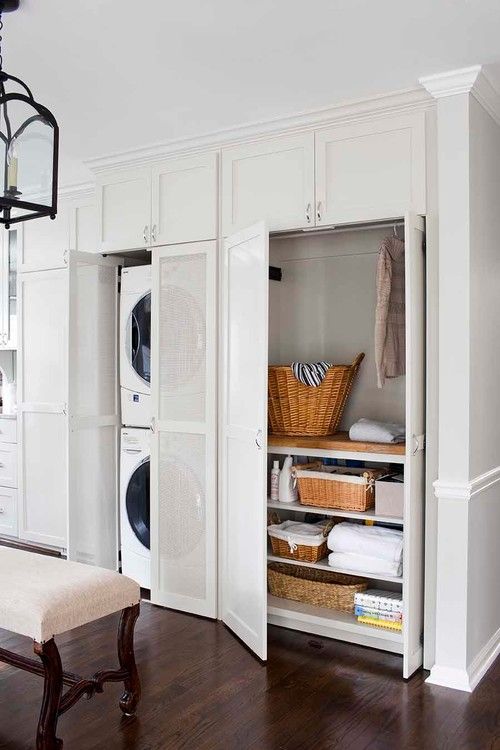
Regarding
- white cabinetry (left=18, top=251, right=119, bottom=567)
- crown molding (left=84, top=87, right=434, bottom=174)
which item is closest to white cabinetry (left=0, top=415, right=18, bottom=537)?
white cabinetry (left=18, top=251, right=119, bottom=567)

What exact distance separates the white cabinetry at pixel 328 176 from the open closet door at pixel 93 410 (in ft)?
3.02

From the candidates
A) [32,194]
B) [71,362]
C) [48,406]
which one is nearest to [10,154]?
[32,194]

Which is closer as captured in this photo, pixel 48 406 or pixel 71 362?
pixel 71 362

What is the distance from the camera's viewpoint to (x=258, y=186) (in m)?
3.51

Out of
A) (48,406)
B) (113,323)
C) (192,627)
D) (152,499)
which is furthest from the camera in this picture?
(48,406)

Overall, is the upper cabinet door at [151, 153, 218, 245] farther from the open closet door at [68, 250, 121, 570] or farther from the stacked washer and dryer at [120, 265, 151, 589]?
the open closet door at [68, 250, 121, 570]

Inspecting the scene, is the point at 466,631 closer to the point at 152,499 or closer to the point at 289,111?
the point at 152,499

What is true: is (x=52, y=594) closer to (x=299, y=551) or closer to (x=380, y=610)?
(x=299, y=551)

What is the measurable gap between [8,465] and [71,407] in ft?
4.87

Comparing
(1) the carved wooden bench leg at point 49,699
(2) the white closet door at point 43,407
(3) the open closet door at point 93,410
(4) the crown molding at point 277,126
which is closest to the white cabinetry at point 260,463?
(4) the crown molding at point 277,126

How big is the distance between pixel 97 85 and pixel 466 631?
8.93ft

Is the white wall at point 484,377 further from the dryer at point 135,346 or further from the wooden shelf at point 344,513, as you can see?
the dryer at point 135,346

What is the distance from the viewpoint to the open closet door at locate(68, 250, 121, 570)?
3973 mm

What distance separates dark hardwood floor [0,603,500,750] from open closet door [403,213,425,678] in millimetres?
216
